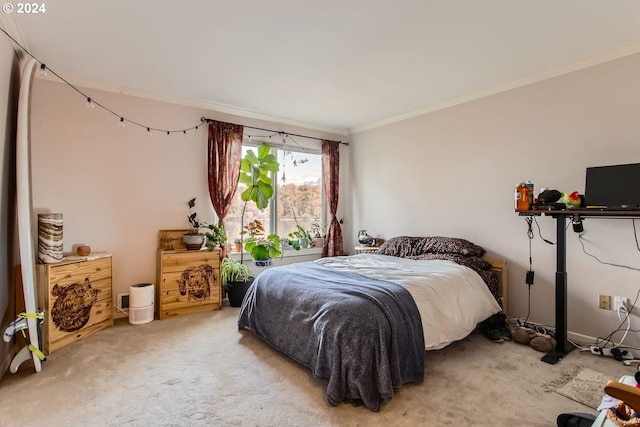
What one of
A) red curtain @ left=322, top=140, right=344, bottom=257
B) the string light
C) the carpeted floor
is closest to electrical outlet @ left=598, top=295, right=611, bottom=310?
the carpeted floor

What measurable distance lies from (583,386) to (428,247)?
A: 1.87 m

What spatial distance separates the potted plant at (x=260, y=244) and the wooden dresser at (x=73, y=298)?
1580 millimetres

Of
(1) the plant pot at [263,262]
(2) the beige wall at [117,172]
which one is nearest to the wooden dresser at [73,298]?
(2) the beige wall at [117,172]

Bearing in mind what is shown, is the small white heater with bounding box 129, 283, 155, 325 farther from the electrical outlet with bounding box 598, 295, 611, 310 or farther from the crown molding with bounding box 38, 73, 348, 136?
the electrical outlet with bounding box 598, 295, 611, 310

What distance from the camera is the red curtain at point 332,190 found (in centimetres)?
518

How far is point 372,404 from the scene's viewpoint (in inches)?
75.0

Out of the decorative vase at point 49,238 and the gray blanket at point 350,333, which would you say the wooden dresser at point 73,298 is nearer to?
the decorative vase at point 49,238

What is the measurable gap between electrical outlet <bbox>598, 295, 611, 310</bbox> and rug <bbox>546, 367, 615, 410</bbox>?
707 millimetres

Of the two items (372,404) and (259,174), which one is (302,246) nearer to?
(259,174)

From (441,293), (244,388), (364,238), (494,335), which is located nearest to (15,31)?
(244,388)

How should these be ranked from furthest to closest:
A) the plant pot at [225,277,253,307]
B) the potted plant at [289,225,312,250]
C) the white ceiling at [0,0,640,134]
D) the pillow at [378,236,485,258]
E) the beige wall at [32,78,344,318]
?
the potted plant at [289,225,312,250]
the plant pot at [225,277,253,307]
the pillow at [378,236,485,258]
the beige wall at [32,78,344,318]
the white ceiling at [0,0,640,134]

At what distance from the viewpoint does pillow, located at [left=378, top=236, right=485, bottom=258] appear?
3.52 m

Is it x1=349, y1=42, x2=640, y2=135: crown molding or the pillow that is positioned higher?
x1=349, y1=42, x2=640, y2=135: crown molding

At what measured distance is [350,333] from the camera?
2.01 metres
